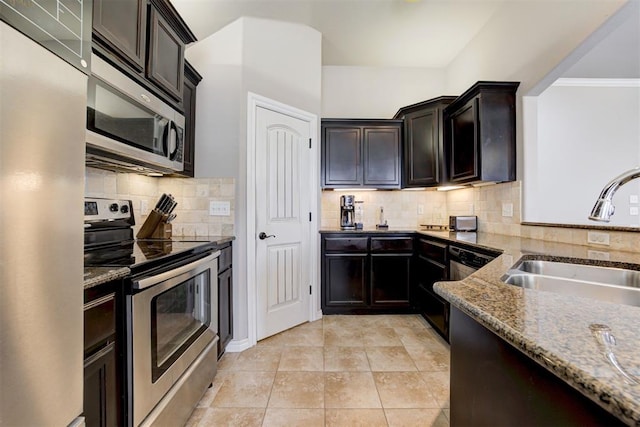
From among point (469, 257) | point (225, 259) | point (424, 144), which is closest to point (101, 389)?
point (225, 259)

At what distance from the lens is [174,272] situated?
134 centimetres

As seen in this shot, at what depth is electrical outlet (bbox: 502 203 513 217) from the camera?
7.98 feet

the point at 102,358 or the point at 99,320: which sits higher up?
the point at 99,320

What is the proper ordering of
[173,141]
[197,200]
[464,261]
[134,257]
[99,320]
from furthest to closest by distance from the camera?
[197,200]
[464,261]
[173,141]
[134,257]
[99,320]

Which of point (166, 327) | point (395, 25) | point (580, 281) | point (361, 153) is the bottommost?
point (166, 327)

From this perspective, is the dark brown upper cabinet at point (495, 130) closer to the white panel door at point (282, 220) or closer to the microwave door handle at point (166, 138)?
the white panel door at point (282, 220)

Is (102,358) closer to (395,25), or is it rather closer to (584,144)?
(395,25)

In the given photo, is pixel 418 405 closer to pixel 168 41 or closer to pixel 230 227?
pixel 230 227

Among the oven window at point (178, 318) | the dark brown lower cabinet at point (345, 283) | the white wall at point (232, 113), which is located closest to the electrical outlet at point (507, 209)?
the dark brown lower cabinet at point (345, 283)

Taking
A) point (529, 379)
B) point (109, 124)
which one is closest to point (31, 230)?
point (109, 124)

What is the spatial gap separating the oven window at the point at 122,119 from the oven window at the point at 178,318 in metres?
0.78

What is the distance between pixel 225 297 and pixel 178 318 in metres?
0.69

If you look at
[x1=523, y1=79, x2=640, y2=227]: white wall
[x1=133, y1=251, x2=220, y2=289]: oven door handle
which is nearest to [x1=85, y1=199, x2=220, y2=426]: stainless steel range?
[x1=133, y1=251, x2=220, y2=289]: oven door handle

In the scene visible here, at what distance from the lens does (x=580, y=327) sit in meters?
0.50
